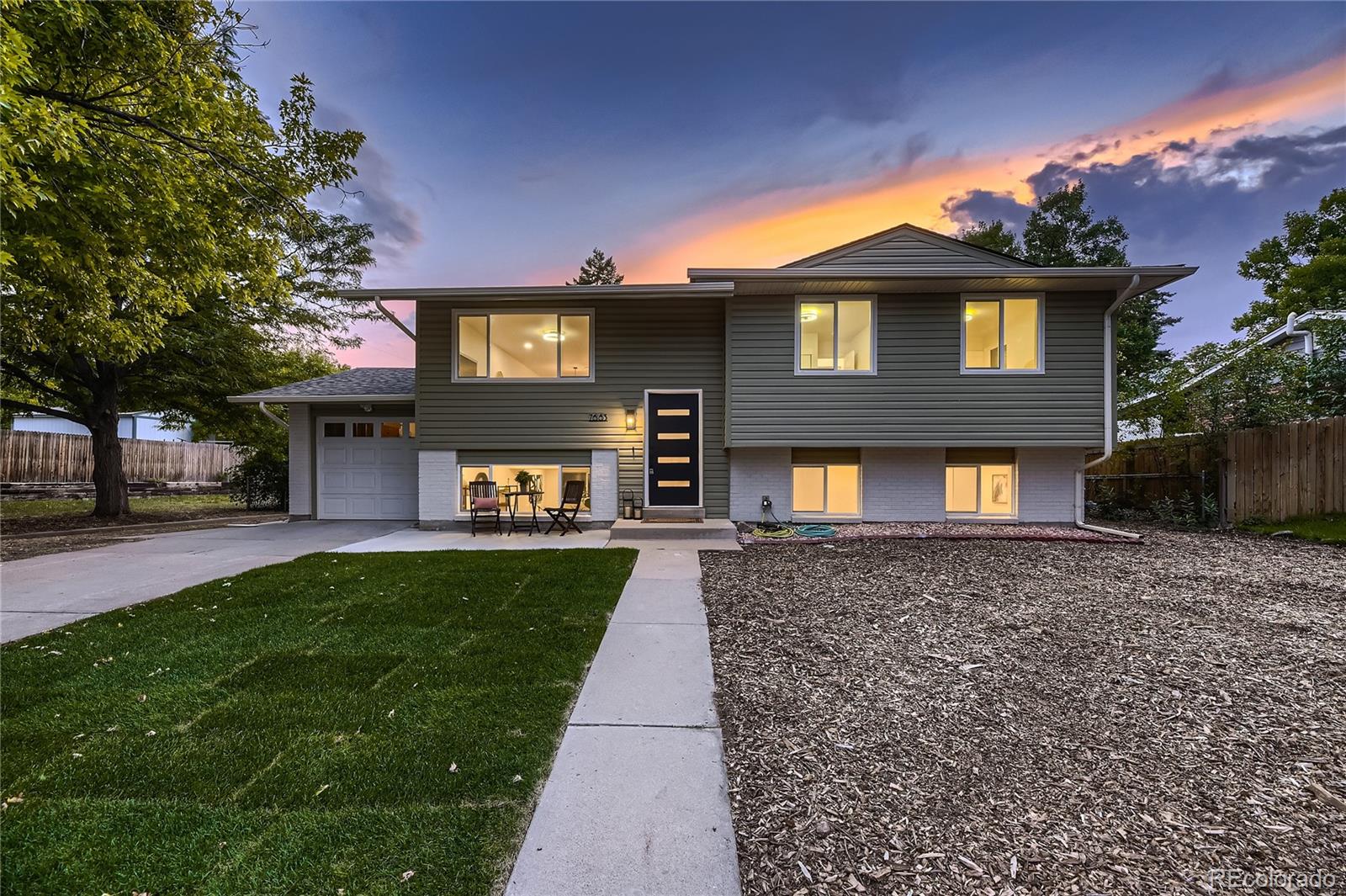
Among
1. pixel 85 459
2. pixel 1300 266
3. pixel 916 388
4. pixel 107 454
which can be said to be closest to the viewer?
pixel 916 388

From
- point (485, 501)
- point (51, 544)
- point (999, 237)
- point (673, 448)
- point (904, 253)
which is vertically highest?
point (999, 237)

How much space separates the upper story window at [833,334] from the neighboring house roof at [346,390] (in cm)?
755

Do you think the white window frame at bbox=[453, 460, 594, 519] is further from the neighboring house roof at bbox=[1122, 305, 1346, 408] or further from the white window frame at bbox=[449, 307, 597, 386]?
the neighboring house roof at bbox=[1122, 305, 1346, 408]

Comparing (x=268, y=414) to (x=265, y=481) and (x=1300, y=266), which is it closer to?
(x=265, y=481)

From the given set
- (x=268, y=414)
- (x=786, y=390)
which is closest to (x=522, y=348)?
(x=786, y=390)

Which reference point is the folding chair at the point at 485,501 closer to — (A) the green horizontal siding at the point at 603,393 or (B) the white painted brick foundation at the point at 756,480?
(A) the green horizontal siding at the point at 603,393

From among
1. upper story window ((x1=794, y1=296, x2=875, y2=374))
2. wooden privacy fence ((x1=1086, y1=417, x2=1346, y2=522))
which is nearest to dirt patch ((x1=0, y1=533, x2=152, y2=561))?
upper story window ((x1=794, y1=296, x2=875, y2=374))

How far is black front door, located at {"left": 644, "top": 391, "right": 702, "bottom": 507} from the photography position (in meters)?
9.06

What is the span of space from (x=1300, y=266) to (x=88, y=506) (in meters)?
39.4

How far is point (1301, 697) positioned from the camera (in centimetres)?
279

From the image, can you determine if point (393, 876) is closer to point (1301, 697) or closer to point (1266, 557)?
point (1301, 697)

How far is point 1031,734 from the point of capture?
2.44 meters

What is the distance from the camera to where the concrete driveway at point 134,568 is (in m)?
4.38

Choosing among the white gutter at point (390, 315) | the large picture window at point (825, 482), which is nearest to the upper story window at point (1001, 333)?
the large picture window at point (825, 482)
